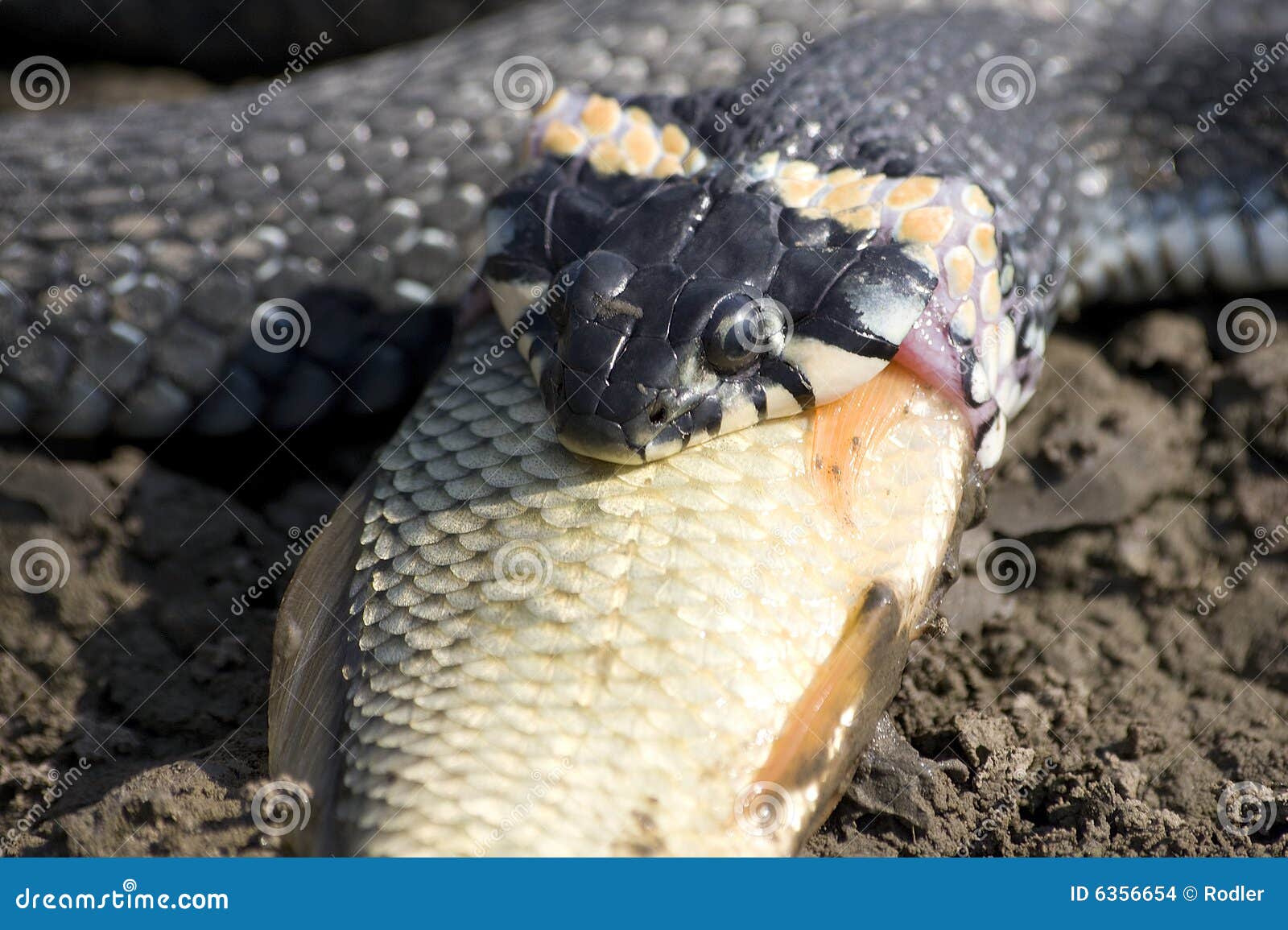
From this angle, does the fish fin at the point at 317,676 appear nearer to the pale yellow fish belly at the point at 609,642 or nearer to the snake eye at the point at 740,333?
the pale yellow fish belly at the point at 609,642

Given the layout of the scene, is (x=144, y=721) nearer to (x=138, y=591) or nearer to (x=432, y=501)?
(x=138, y=591)

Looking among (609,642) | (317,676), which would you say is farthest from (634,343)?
(317,676)

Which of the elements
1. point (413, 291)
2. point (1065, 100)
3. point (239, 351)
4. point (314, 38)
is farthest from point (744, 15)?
point (314, 38)

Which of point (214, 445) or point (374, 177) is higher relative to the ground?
point (374, 177)

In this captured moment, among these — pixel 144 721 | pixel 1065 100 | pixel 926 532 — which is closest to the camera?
pixel 926 532

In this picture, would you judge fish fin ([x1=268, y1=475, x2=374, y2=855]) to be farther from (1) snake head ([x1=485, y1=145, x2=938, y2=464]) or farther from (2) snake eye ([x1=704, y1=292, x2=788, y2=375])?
(2) snake eye ([x1=704, y1=292, x2=788, y2=375])

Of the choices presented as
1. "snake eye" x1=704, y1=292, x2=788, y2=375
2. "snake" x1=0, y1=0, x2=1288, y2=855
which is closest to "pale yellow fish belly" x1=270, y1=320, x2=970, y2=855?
"snake" x1=0, y1=0, x2=1288, y2=855

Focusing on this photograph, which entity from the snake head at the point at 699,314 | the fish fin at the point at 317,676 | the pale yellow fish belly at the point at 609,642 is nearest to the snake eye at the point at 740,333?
the snake head at the point at 699,314

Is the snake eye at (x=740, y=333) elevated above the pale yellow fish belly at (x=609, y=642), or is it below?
above
